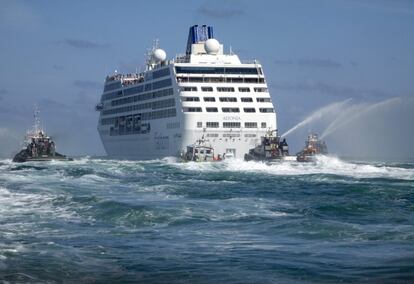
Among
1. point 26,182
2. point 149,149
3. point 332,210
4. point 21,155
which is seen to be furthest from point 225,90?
point 332,210

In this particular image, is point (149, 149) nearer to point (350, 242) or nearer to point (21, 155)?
point (21, 155)

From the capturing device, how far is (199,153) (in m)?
84.4

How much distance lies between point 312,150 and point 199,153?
15753 mm

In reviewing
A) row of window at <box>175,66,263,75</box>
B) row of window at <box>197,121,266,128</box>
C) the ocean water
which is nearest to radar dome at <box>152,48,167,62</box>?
row of window at <box>175,66,263,75</box>

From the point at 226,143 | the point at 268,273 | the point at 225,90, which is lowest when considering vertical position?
the point at 268,273

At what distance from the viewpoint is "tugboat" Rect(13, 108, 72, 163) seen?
95562 millimetres

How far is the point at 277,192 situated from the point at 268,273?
25807mm

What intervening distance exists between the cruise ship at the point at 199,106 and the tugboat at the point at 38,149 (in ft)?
42.6

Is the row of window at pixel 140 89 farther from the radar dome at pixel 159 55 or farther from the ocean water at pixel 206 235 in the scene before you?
the ocean water at pixel 206 235

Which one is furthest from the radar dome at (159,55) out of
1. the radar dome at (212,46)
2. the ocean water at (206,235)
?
the ocean water at (206,235)

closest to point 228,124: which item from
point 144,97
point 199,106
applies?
point 199,106

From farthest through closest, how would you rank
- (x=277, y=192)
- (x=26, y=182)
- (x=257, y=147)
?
1. (x=257, y=147)
2. (x=26, y=182)
3. (x=277, y=192)

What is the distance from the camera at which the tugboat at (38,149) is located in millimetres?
95562

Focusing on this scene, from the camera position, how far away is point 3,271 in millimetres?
17219
